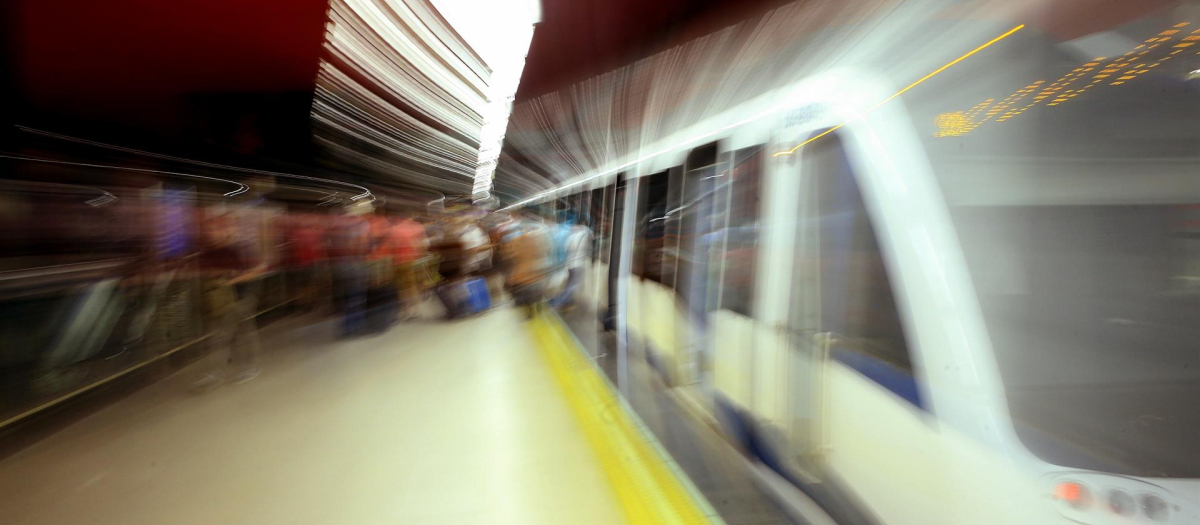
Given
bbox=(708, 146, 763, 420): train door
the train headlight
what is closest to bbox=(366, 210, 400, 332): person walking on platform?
bbox=(708, 146, 763, 420): train door

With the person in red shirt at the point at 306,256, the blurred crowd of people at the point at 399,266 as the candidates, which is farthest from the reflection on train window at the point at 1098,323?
the person in red shirt at the point at 306,256

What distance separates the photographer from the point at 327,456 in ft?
12.4

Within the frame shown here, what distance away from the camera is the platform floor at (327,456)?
3045mm

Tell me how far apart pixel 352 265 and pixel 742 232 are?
Result: 21.1ft

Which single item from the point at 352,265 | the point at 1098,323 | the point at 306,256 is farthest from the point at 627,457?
the point at 306,256

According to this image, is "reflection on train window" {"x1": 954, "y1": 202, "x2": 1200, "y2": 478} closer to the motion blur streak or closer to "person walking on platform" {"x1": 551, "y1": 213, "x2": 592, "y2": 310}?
the motion blur streak

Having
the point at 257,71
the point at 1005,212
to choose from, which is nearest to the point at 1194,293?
the point at 1005,212

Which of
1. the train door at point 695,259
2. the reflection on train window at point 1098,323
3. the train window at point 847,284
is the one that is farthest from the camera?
the train door at point 695,259

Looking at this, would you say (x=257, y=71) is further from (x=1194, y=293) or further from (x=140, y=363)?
(x=1194, y=293)

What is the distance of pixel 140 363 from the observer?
605 centimetres

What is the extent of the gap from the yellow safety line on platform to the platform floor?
99mm

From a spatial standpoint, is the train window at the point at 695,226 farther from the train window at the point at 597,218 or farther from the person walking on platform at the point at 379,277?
the person walking on platform at the point at 379,277

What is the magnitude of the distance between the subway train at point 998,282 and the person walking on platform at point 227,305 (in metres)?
5.16

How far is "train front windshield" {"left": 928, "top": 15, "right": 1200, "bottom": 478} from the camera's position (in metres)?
1.29
